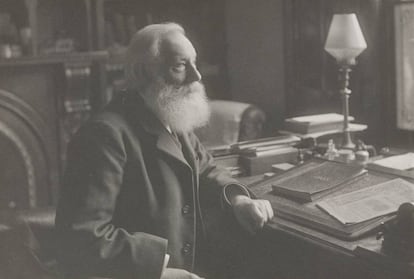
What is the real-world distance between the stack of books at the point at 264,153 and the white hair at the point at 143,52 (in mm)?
679

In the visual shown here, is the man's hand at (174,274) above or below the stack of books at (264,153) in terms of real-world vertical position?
below

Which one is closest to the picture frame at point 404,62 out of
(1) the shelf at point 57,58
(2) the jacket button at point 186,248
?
(2) the jacket button at point 186,248

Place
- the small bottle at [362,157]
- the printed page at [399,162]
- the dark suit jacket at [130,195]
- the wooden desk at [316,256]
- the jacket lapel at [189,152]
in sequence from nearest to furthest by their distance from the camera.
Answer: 1. the wooden desk at [316,256]
2. the dark suit jacket at [130,195]
3. the jacket lapel at [189,152]
4. the printed page at [399,162]
5. the small bottle at [362,157]

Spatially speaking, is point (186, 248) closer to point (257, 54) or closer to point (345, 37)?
point (345, 37)

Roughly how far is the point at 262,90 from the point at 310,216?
2.11 meters

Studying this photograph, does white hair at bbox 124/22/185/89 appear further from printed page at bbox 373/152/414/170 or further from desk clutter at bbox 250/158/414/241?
printed page at bbox 373/152/414/170

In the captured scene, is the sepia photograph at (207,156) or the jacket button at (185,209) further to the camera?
the jacket button at (185,209)

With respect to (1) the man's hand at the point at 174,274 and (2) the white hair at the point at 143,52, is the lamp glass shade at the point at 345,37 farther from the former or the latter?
(1) the man's hand at the point at 174,274

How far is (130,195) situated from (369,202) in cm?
65

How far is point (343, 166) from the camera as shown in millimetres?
2031

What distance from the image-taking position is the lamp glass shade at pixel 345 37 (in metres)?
2.31

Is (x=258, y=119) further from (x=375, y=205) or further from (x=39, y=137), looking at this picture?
(x=375, y=205)

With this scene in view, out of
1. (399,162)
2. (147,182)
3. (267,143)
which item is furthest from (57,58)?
(399,162)

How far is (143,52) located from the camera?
5.95 feet
